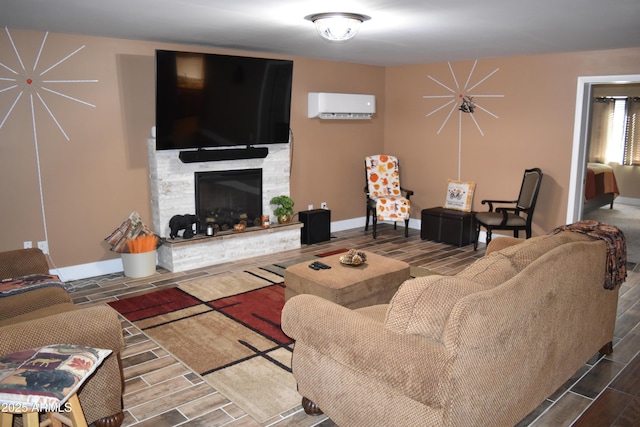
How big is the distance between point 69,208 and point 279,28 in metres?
2.78

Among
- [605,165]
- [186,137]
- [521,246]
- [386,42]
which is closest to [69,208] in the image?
[186,137]

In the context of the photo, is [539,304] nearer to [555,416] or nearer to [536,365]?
[536,365]

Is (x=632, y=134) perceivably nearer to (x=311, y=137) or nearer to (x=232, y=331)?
(x=311, y=137)

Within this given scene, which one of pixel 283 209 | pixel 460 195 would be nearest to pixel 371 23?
pixel 283 209

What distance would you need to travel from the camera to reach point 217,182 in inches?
235

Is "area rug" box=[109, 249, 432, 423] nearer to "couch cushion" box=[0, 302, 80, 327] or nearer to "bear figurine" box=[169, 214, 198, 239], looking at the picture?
"bear figurine" box=[169, 214, 198, 239]

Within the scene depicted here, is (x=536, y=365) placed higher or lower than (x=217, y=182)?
Result: lower

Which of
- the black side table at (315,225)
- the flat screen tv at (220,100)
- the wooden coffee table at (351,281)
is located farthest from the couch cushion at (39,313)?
the black side table at (315,225)

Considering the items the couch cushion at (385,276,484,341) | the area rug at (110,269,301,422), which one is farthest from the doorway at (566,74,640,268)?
the couch cushion at (385,276,484,341)

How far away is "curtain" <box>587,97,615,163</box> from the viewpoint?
9.62 m

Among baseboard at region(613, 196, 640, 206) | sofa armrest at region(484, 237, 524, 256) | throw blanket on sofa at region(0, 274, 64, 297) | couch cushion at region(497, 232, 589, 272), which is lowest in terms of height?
baseboard at region(613, 196, 640, 206)

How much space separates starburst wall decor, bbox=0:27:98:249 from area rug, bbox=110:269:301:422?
1.62m

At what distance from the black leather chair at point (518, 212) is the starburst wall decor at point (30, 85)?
4.76m

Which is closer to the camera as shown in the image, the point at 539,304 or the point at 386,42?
the point at 539,304
